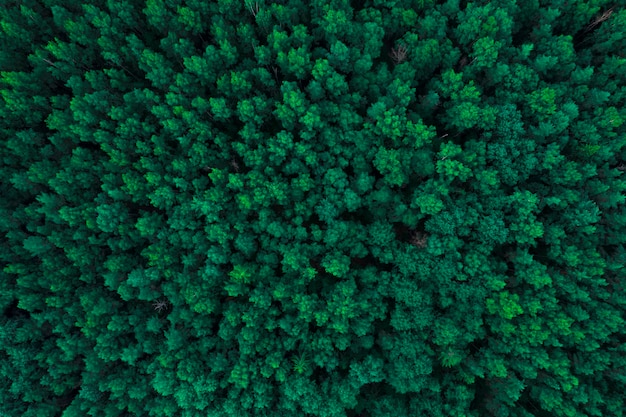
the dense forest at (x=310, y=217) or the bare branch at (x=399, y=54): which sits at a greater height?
the bare branch at (x=399, y=54)

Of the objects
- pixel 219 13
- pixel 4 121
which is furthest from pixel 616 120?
pixel 4 121

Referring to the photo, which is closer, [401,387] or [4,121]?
[401,387]

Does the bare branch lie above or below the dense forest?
above

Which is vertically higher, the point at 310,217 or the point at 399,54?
the point at 399,54

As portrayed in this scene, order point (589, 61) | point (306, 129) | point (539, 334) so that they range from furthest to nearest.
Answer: point (589, 61), point (306, 129), point (539, 334)

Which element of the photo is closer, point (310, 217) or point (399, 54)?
point (399, 54)

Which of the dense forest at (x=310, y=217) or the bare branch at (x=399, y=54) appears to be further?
the bare branch at (x=399, y=54)

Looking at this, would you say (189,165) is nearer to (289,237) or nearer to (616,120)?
(289,237)

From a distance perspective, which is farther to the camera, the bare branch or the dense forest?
the bare branch
